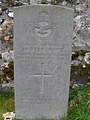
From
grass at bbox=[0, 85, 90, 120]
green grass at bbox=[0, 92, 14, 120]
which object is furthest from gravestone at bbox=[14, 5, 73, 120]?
green grass at bbox=[0, 92, 14, 120]

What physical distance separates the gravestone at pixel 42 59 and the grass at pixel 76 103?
7.3 inches

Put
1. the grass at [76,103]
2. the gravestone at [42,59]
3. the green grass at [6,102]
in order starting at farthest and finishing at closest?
the green grass at [6,102]
the grass at [76,103]
the gravestone at [42,59]

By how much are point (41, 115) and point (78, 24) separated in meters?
1.57

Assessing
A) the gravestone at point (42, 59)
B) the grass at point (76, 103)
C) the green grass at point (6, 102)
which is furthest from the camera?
the green grass at point (6, 102)

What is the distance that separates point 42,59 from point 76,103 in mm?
1059

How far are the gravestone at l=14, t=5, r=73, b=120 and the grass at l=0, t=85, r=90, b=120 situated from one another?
0.61 ft

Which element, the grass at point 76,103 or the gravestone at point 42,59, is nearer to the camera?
the gravestone at point 42,59

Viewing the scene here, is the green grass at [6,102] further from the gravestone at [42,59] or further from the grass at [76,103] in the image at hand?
the gravestone at [42,59]

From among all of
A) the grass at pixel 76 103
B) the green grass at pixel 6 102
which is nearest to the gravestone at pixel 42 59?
the grass at pixel 76 103

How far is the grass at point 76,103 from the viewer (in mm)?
4723

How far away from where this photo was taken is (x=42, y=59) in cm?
439

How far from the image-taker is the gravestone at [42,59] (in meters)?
4.21

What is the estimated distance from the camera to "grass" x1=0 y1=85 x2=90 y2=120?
472 centimetres

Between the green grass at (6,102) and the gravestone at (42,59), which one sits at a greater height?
the gravestone at (42,59)
